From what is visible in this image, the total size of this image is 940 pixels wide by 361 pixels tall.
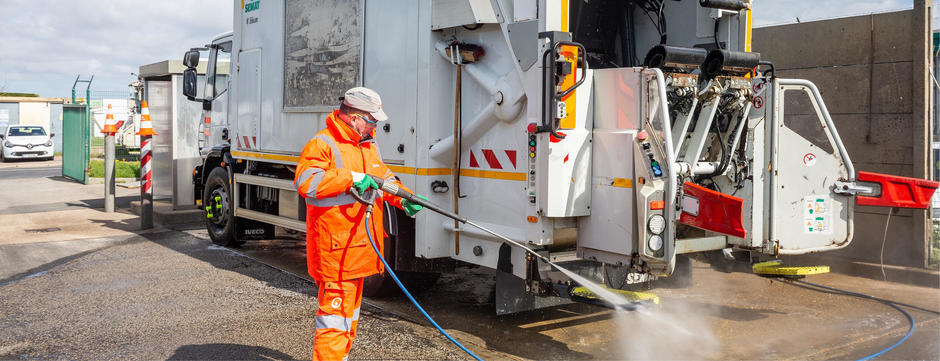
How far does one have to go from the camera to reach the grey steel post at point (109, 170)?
11.6 m

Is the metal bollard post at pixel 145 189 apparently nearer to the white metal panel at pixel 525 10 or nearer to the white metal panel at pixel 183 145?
the white metal panel at pixel 183 145

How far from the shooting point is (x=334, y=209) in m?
3.98

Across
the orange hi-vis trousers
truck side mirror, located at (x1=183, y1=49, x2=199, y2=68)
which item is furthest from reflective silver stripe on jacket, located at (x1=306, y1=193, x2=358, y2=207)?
truck side mirror, located at (x1=183, y1=49, x2=199, y2=68)

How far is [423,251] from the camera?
5691mm

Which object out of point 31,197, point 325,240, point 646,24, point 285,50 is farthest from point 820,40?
point 31,197

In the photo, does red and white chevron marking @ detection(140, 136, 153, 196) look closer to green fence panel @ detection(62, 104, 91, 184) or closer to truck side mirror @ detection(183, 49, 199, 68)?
truck side mirror @ detection(183, 49, 199, 68)

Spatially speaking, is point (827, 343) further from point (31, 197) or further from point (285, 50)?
point (31, 197)

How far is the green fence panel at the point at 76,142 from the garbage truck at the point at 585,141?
1253 cm

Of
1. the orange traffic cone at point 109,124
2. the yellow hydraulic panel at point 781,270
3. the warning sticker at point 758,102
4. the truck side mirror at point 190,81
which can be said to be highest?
the truck side mirror at point 190,81

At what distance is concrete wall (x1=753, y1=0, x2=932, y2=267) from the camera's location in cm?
765

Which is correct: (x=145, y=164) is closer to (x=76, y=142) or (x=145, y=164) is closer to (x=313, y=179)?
(x=313, y=179)

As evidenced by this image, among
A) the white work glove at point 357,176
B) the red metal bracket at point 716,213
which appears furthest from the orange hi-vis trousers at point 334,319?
the red metal bracket at point 716,213

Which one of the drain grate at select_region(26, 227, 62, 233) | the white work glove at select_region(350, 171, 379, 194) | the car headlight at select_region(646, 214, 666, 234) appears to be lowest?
the drain grate at select_region(26, 227, 62, 233)

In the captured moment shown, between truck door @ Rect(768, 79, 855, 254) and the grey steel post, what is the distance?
9573mm
